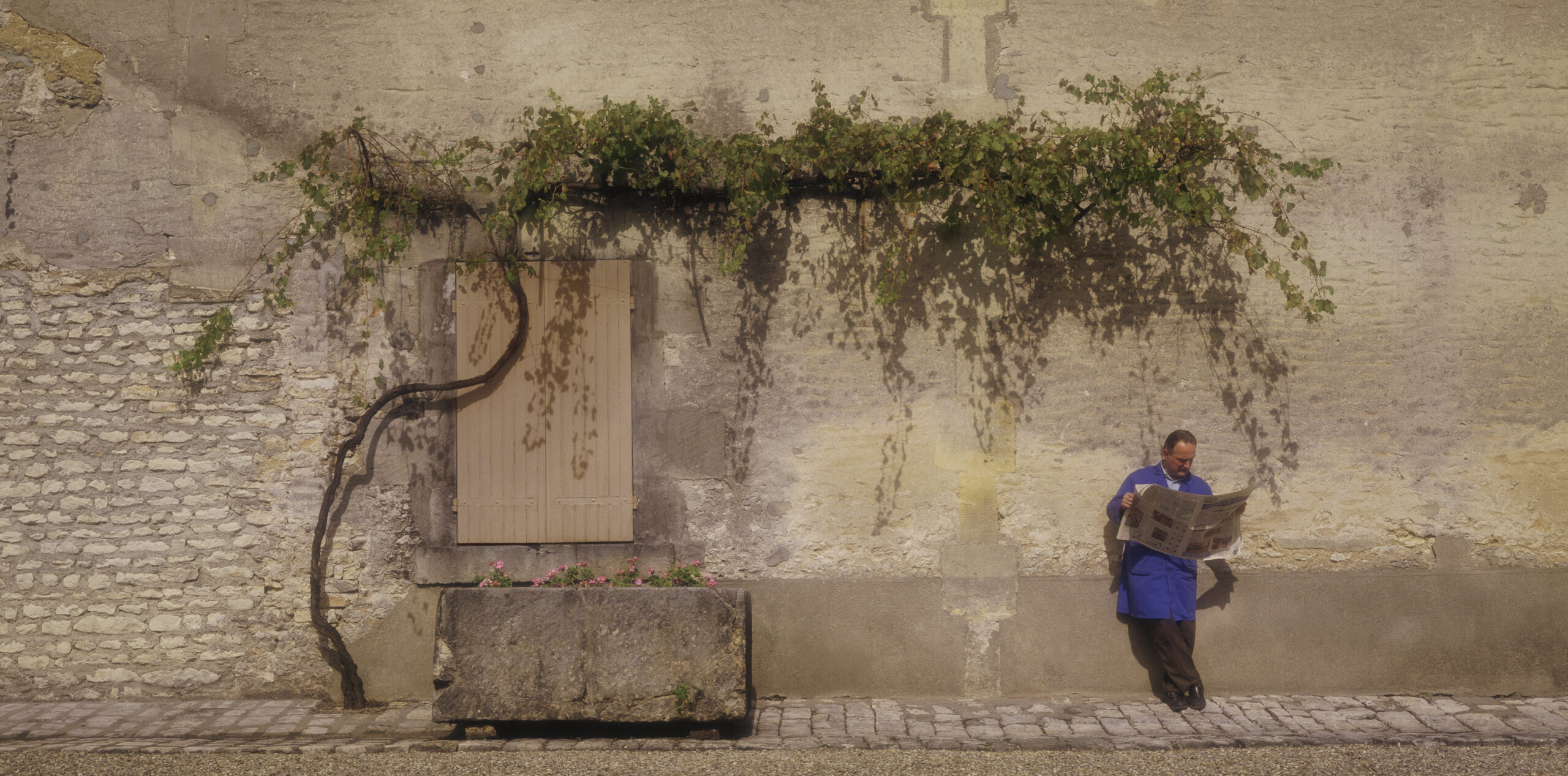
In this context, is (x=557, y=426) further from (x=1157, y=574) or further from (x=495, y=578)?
(x=1157, y=574)

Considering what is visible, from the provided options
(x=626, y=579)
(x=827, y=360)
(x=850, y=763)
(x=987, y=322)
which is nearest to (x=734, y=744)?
(x=850, y=763)

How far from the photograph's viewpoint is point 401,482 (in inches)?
209

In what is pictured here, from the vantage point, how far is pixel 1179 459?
5.04 meters

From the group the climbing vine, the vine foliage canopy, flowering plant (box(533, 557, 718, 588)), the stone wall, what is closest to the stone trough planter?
flowering plant (box(533, 557, 718, 588))

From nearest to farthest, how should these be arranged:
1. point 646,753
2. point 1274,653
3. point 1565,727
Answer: point 646,753 → point 1565,727 → point 1274,653

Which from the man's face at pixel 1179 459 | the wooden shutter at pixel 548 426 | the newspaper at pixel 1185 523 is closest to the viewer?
the newspaper at pixel 1185 523

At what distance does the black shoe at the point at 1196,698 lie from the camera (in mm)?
5059

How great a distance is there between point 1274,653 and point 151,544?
619cm

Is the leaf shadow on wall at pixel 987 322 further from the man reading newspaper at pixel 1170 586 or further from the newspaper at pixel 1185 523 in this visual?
the newspaper at pixel 1185 523

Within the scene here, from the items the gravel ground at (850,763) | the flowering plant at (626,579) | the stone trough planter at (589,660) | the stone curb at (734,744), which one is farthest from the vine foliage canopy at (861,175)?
the gravel ground at (850,763)

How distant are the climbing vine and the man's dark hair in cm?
84

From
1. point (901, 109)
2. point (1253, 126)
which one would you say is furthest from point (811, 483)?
point (1253, 126)

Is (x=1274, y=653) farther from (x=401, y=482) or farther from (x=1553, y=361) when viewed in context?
(x=401, y=482)

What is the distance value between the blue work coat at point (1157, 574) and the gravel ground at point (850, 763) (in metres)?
0.80
